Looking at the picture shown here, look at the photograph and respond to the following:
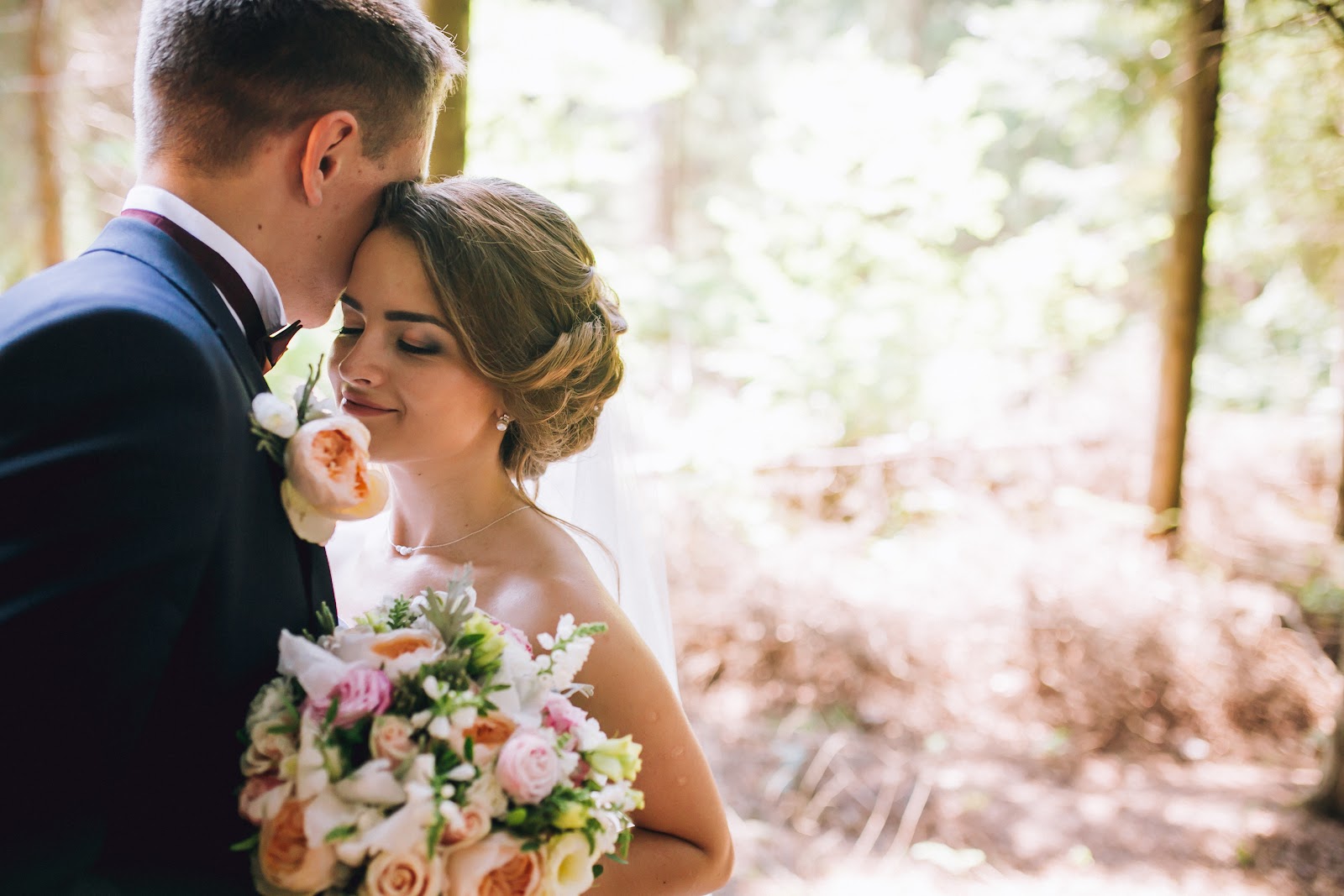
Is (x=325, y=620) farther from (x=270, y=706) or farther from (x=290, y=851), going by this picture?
(x=290, y=851)

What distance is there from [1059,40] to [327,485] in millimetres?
10978

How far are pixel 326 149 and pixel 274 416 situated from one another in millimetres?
553

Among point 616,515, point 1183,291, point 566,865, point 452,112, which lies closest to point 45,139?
point 452,112

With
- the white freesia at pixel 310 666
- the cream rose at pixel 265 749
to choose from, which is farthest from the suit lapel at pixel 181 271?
the cream rose at pixel 265 749

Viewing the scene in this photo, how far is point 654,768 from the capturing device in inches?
82.8

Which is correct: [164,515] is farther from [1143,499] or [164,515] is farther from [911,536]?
[1143,499]

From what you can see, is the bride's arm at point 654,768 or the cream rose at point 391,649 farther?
the bride's arm at point 654,768

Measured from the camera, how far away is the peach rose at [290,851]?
130 centimetres

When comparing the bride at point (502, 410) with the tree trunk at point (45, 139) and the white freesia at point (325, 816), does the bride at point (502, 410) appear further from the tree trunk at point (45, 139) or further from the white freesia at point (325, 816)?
the tree trunk at point (45, 139)

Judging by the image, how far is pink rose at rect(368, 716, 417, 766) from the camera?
133 cm

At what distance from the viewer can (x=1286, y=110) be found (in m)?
7.88

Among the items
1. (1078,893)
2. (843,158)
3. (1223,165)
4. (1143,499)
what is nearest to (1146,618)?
(1143,499)

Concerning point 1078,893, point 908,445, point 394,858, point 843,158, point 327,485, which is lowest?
point 1078,893

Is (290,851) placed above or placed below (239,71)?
below
